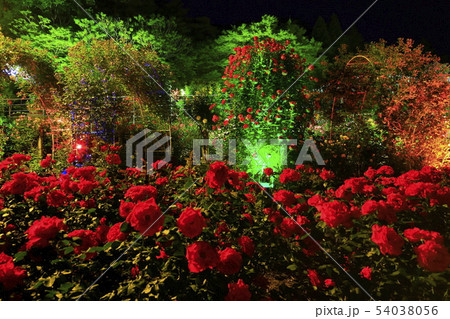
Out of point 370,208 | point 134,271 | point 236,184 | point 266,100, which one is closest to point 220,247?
point 236,184

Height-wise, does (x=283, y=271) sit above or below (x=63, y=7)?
below

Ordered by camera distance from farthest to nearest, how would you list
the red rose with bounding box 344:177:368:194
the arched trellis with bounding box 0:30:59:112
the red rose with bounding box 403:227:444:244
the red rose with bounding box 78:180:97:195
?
the arched trellis with bounding box 0:30:59:112, the red rose with bounding box 78:180:97:195, the red rose with bounding box 344:177:368:194, the red rose with bounding box 403:227:444:244

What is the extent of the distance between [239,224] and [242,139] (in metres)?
3.20

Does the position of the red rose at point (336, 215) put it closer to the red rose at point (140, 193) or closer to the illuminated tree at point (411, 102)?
the red rose at point (140, 193)

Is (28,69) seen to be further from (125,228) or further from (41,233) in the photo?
(125,228)

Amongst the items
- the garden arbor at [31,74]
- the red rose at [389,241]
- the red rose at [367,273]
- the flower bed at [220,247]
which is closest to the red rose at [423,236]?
the flower bed at [220,247]

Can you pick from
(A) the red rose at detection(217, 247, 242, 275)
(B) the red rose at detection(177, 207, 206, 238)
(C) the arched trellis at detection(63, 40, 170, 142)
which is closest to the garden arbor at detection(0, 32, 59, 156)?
(C) the arched trellis at detection(63, 40, 170, 142)

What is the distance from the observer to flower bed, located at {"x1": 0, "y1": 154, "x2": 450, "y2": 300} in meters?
1.56

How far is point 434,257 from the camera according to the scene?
154 cm

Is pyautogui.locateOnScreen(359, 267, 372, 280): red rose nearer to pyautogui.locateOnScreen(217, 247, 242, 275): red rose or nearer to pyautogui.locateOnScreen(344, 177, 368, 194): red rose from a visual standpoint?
pyautogui.locateOnScreen(344, 177, 368, 194): red rose

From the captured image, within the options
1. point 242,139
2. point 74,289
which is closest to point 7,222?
point 74,289

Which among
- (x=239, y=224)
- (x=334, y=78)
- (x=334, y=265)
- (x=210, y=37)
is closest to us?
(x=334, y=265)

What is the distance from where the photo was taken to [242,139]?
17.4ft
